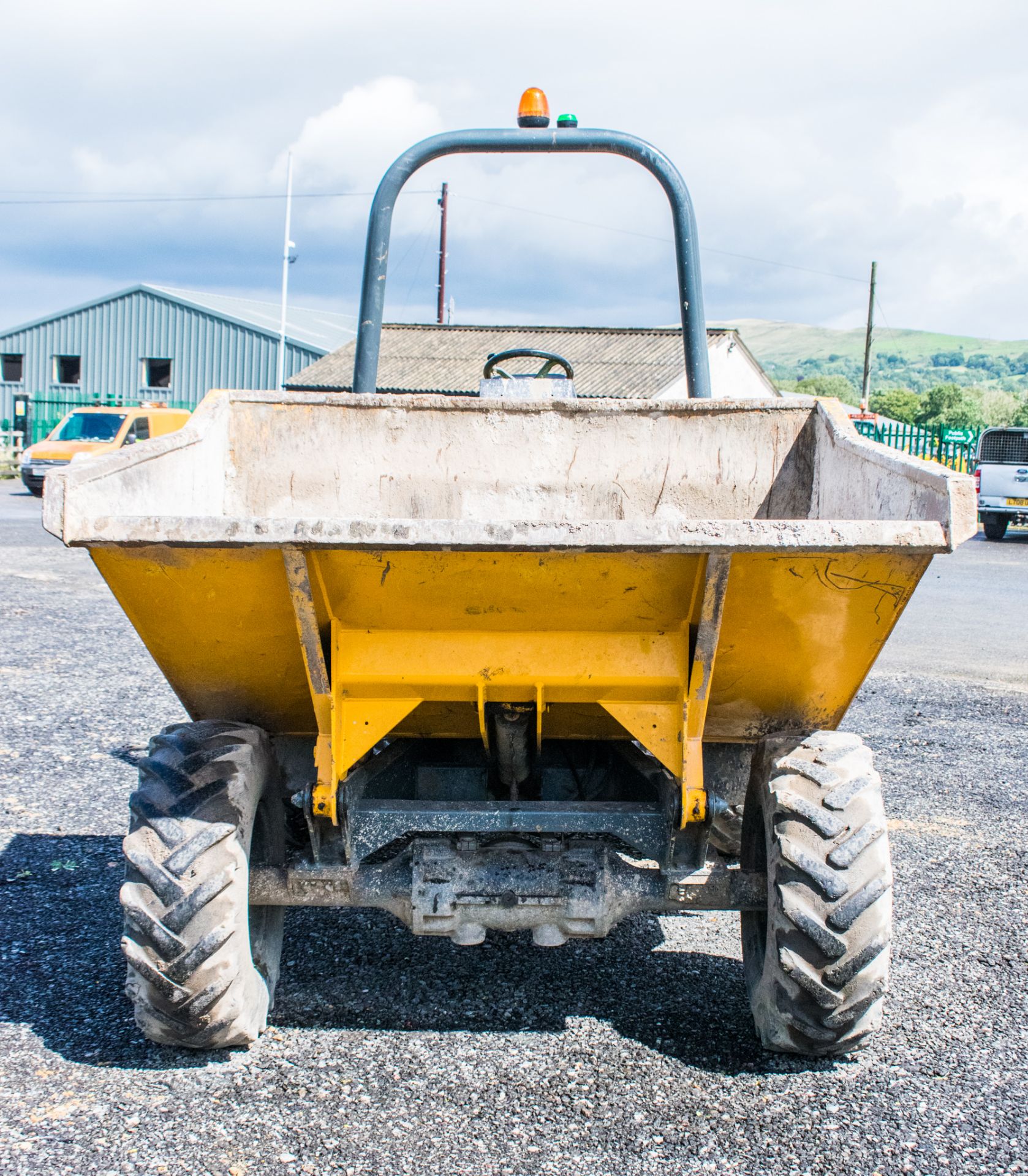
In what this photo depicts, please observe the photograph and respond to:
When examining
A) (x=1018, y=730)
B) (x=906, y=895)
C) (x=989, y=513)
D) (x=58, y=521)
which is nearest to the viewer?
(x=58, y=521)

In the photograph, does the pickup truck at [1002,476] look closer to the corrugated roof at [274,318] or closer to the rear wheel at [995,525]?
the rear wheel at [995,525]

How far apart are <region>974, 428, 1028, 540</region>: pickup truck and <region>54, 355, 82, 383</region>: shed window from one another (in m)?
34.0

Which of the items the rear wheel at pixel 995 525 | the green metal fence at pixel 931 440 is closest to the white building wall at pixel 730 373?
the green metal fence at pixel 931 440

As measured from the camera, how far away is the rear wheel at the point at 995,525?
19734 millimetres

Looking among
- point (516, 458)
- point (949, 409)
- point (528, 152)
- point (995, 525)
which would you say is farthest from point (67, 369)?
point (949, 409)

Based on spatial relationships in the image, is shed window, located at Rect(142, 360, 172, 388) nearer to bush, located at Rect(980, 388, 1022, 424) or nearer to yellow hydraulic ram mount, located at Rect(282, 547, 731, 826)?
bush, located at Rect(980, 388, 1022, 424)

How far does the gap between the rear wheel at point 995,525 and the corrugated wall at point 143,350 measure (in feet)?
82.5

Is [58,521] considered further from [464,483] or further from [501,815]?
[464,483]

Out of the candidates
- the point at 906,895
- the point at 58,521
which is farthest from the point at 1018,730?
the point at 58,521

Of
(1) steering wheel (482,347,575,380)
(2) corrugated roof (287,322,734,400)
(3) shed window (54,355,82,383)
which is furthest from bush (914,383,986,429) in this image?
(1) steering wheel (482,347,575,380)

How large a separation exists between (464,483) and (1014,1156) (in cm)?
266

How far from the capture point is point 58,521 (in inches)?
95.0

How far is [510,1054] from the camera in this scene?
298 cm

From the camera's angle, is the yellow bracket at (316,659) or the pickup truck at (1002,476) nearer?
the yellow bracket at (316,659)
